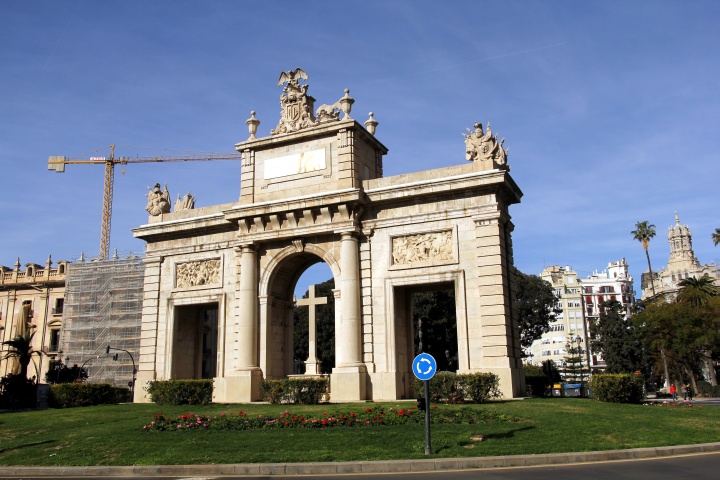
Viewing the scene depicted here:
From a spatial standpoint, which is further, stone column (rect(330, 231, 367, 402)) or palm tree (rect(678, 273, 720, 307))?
palm tree (rect(678, 273, 720, 307))

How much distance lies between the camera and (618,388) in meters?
24.8

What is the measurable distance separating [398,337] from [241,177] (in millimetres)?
11350

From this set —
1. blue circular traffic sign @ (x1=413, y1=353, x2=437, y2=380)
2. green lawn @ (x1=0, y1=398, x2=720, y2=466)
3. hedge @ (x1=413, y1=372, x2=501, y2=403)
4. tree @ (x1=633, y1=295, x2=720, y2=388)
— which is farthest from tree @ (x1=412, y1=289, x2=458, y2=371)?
blue circular traffic sign @ (x1=413, y1=353, x2=437, y2=380)

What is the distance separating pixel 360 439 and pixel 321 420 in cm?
305

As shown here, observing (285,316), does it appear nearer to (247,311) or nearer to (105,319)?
(247,311)

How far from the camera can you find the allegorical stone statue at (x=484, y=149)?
92.4ft

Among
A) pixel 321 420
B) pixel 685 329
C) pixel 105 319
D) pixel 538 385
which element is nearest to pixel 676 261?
pixel 685 329

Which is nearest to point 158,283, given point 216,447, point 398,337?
point 398,337

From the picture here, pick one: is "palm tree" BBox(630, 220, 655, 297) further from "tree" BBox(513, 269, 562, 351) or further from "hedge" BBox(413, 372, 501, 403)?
"hedge" BBox(413, 372, 501, 403)

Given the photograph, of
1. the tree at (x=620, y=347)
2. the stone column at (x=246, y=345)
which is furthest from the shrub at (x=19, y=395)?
the tree at (x=620, y=347)

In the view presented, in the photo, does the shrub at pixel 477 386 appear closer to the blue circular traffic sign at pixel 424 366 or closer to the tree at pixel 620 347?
the blue circular traffic sign at pixel 424 366

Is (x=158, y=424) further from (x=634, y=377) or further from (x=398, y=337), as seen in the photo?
(x=634, y=377)

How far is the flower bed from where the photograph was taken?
18.5 metres

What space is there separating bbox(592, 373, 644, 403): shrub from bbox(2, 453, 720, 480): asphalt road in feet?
38.4
